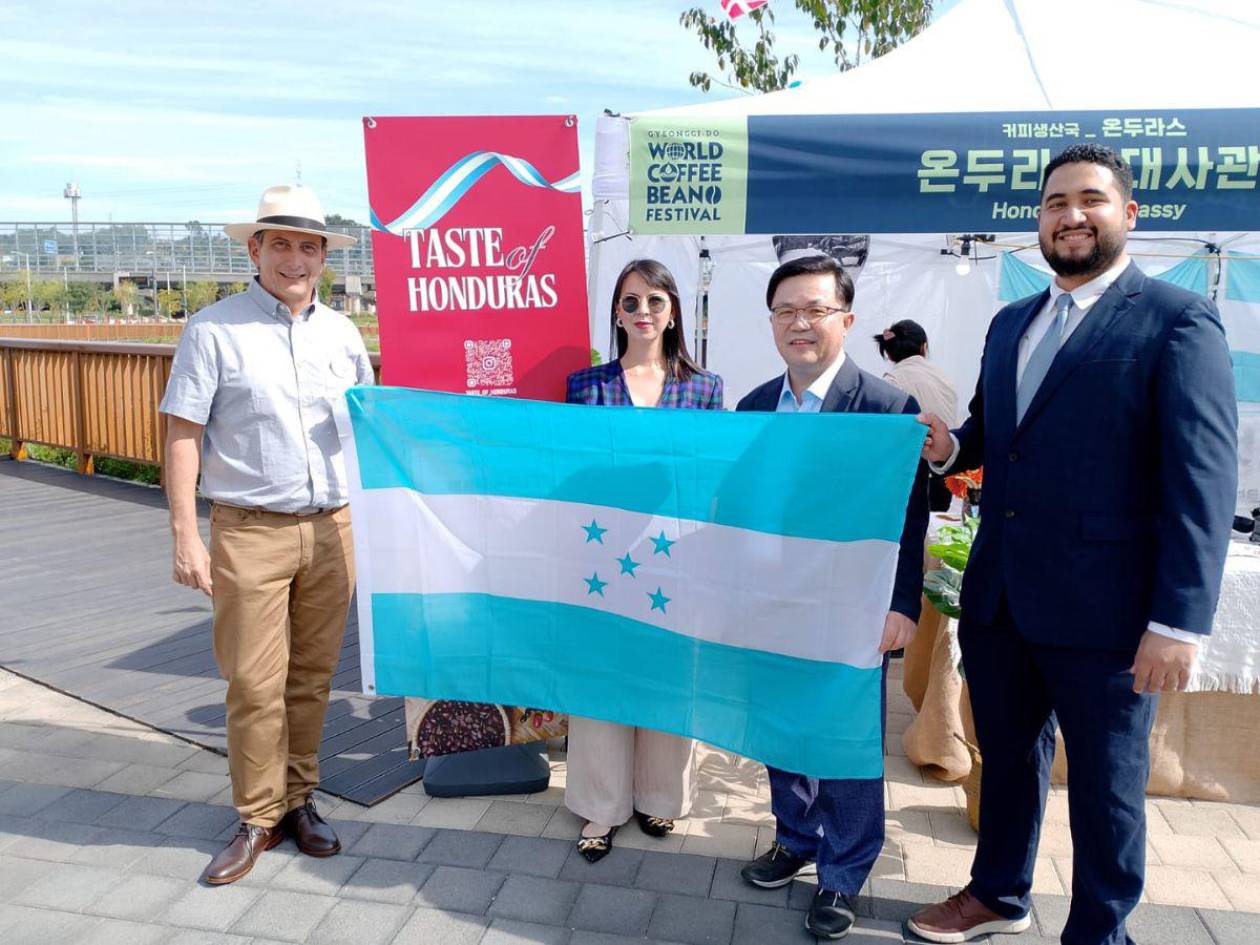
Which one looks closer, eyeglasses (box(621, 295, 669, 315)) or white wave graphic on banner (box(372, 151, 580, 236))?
eyeglasses (box(621, 295, 669, 315))

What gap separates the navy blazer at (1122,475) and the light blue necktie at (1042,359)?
30 millimetres

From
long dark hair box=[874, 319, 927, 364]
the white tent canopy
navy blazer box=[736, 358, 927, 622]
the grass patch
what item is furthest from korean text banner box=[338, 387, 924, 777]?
the grass patch

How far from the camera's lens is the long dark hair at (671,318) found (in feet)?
10.5

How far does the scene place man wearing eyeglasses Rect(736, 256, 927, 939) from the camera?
2682 mm

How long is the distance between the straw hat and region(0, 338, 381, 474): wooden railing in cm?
541

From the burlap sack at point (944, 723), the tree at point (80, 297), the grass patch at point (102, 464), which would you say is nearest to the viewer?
the burlap sack at point (944, 723)

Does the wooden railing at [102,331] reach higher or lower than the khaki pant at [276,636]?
higher

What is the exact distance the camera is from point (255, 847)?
312cm

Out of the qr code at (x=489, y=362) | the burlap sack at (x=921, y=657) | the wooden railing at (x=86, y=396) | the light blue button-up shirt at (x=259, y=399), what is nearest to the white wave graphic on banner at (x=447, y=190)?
the qr code at (x=489, y=362)

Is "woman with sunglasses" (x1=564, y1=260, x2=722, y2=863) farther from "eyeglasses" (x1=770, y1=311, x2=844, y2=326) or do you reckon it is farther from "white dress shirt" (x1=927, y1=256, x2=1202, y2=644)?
"white dress shirt" (x1=927, y1=256, x2=1202, y2=644)

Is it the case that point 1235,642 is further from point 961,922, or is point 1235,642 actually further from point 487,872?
point 487,872

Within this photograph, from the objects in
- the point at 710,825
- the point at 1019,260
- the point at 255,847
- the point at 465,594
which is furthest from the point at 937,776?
the point at 1019,260

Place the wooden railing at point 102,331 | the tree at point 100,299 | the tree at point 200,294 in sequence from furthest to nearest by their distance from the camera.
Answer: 1. the tree at point 200,294
2. the tree at point 100,299
3. the wooden railing at point 102,331

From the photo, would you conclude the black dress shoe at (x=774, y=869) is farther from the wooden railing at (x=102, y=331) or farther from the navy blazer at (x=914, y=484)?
the wooden railing at (x=102, y=331)
